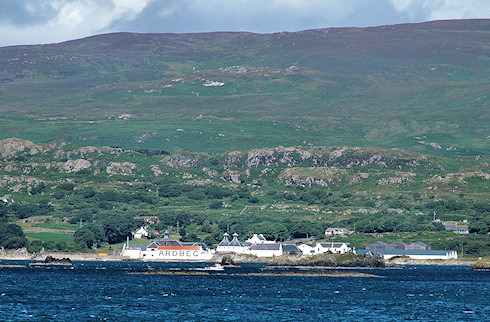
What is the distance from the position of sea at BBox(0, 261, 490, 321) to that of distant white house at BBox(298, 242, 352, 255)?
45545 mm

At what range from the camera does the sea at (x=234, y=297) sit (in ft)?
228

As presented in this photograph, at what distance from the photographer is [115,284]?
317ft

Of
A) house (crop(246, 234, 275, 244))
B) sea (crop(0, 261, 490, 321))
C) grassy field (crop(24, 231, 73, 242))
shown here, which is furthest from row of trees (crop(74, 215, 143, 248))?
sea (crop(0, 261, 490, 321))

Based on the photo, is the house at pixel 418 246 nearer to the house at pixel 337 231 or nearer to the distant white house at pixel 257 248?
the distant white house at pixel 257 248

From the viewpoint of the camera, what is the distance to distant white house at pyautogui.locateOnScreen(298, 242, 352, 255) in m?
165

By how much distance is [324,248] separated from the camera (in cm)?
16638

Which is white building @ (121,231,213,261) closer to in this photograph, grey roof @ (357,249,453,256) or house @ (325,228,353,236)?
grey roof @ (357,249,453,256)

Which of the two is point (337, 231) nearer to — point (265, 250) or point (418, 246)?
point (265, 250)

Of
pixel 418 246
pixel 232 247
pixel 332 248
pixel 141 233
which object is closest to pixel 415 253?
pixel 418 246

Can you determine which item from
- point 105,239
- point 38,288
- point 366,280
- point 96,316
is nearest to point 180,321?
point 96,316

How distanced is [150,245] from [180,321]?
10545 cm

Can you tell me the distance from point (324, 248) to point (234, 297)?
277 feet

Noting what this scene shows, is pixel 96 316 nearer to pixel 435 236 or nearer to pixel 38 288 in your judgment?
pixel 38 288

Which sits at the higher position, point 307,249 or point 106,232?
point 106,232
